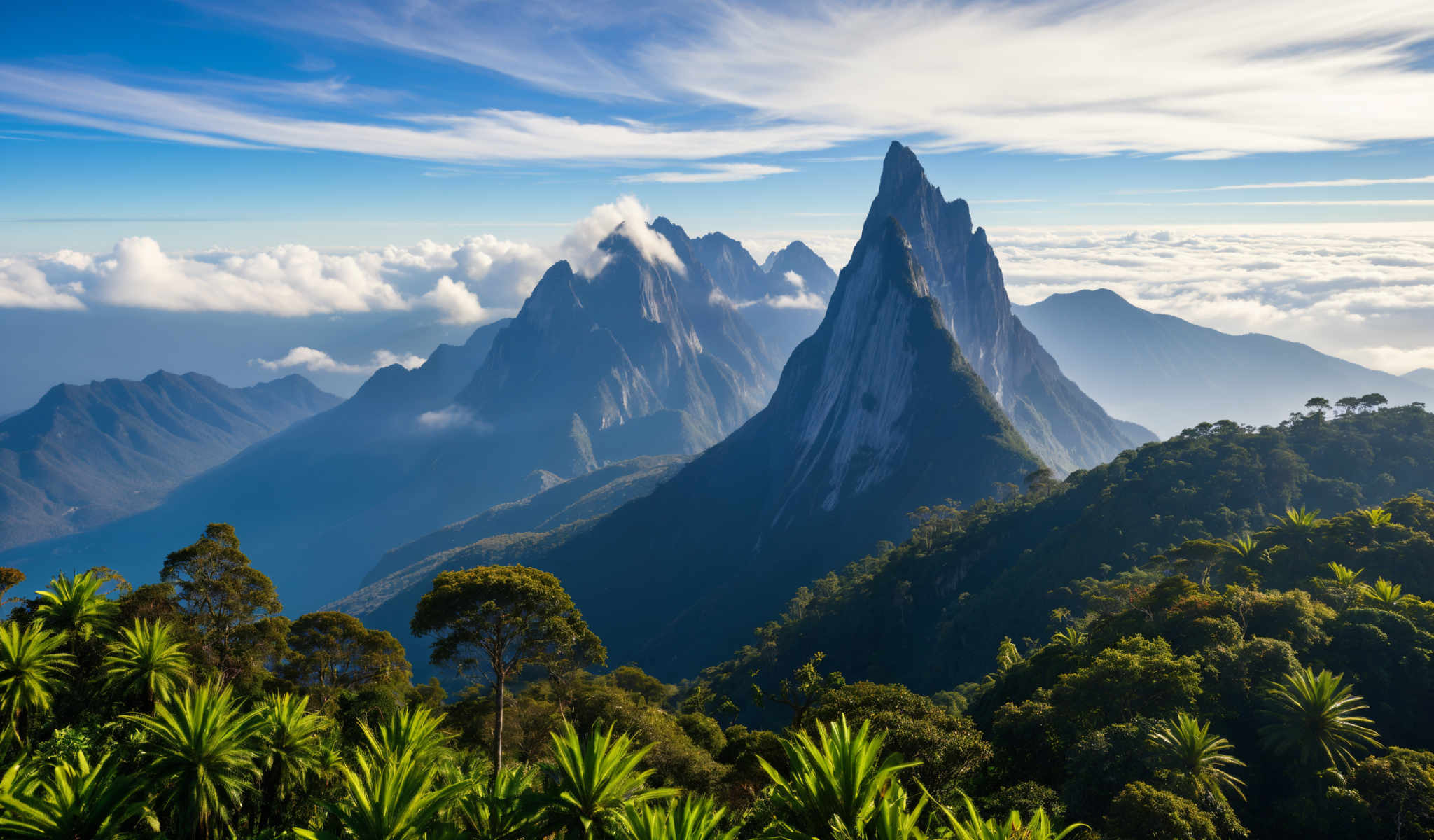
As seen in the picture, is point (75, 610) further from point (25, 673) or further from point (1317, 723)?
point (1317, 723)

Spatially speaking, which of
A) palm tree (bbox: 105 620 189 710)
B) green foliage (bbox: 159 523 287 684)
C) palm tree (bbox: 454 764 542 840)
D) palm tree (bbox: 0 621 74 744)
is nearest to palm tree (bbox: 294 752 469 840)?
palm tree (bbox: 454 764 542 840)

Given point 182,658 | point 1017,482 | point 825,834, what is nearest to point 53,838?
point 182,658

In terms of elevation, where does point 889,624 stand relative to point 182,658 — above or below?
below

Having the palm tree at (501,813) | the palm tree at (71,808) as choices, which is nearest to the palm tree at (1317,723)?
the palm tree at (501,813)

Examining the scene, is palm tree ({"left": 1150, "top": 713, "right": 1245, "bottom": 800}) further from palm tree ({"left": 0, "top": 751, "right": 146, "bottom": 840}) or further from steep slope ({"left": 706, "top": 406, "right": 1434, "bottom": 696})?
steep slope ({"left": 706, "top": 406, "right": 1434, "bottom": 696})

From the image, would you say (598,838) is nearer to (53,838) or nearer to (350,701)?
(53,838)

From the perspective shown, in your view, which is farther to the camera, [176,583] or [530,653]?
[176,583]

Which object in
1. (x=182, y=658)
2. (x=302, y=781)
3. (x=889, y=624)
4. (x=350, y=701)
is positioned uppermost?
(x=182, y=658)
